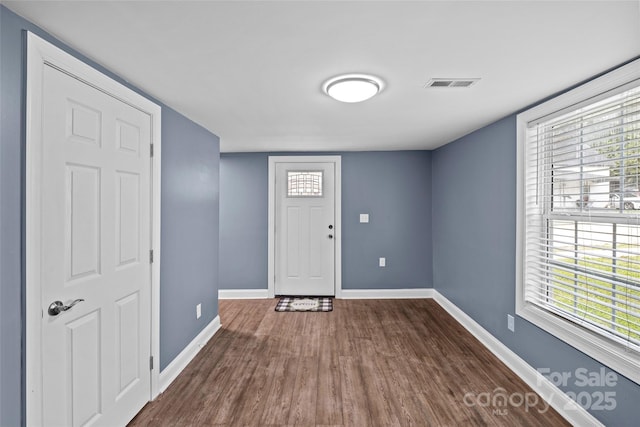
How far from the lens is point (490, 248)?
3.19 meters

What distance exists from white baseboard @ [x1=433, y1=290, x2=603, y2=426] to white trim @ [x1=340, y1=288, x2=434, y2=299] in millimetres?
1122

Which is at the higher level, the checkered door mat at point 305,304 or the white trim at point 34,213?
the white trim at point 34,213

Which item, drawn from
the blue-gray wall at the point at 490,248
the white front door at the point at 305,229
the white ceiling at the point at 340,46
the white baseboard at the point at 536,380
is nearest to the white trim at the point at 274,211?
the white front door at the point at 305,229

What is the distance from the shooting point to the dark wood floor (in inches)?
84.4

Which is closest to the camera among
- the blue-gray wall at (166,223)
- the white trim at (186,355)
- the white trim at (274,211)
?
the blue-gray wall at (166,223)

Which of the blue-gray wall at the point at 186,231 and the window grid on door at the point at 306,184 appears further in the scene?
the window grid on door at the point at 306,184

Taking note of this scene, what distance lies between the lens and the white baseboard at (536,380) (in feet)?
6.67

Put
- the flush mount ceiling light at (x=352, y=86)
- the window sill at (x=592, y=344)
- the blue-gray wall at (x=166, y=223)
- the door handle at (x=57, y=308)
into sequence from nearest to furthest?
the blue-gray wall at (x=166, y=223) < the door handle at (x=57, y=308) < the window sill at (x=592, y=344) < the flush mount ceiling light at (x=352, y=86)

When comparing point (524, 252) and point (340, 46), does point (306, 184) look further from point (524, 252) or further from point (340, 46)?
point (340, 46)

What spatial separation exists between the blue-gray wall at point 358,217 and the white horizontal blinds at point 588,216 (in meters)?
2.24

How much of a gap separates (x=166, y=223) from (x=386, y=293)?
3350 millimetres

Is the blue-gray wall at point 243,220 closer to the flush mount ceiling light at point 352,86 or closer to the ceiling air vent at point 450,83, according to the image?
the flush mount ceiling light at point 352,86

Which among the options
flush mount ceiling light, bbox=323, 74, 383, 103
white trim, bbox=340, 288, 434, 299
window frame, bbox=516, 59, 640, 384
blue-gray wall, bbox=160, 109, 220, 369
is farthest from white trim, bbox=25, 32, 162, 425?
white trim, bbox=340, 288, 434, 299

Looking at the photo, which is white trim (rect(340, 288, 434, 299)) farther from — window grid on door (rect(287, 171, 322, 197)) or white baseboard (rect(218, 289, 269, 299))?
window grid on door (rect(287, 171, 322, 197))
